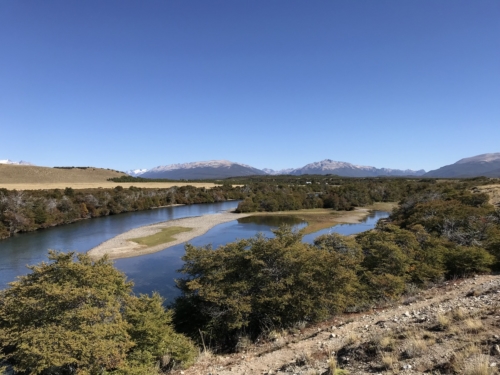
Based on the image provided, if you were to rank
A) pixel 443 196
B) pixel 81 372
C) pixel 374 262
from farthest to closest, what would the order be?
pixel 443 196
pixel 374 262
pixel 81 372

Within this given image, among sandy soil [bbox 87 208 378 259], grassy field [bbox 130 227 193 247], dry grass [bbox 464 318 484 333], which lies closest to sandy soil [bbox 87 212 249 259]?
sandy soil [bbox 87 208 378 259]

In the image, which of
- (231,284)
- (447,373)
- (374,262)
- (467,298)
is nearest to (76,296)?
(231,284)

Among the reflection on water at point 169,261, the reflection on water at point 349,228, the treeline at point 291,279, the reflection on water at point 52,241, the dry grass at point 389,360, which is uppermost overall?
the dry grass at point 389,360

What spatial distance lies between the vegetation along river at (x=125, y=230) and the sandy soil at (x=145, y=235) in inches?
65.0

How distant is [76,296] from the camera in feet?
41.5

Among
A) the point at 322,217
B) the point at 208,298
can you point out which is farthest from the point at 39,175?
the point at 208,298

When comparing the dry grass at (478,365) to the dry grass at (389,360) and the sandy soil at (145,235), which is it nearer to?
the dry grass at (389,360)

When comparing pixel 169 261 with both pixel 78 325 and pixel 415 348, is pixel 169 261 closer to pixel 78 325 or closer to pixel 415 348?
pixel 78 325

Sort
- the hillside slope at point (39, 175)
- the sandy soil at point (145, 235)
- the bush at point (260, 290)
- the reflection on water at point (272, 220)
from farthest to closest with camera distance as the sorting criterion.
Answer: the hillside slope at point (39, 175)
the reflection on water at point (272, 220)
the sandy soil at point (145, 235)
the bush at point (260, 290)

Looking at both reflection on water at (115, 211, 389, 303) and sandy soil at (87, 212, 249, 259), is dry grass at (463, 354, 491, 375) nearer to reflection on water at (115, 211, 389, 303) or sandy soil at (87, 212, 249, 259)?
reflection on water at (115, 211, 389, 303)

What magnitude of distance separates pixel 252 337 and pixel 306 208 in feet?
262

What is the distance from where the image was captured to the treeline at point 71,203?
53.3 meters

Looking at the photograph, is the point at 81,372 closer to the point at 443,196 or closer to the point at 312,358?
the point at 312,358

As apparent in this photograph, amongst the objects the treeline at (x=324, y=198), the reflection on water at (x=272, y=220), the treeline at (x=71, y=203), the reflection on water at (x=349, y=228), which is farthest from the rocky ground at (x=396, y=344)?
the treeline at (x=324, y=198)
